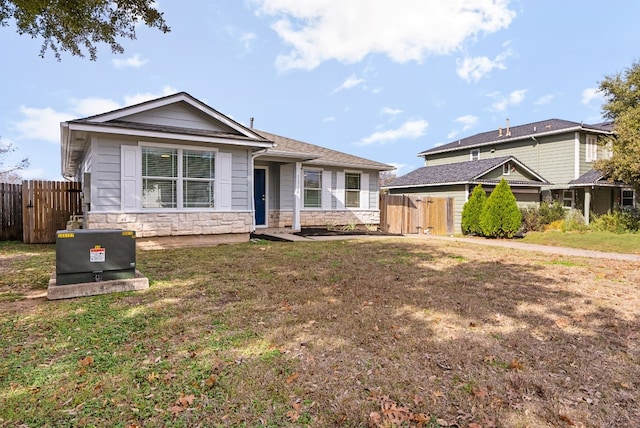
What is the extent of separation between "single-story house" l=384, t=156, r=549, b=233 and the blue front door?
9611mm

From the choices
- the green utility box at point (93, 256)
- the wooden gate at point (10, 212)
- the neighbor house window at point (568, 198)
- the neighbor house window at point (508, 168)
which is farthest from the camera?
the neighbor house window at point (568, 198)

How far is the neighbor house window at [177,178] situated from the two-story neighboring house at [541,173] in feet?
40.4

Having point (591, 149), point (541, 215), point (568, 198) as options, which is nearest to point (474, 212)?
point (541, 215)

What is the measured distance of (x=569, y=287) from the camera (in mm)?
Result: 5707

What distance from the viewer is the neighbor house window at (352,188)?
15.8 meters

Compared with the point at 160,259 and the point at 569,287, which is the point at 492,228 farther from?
the point at 160,259

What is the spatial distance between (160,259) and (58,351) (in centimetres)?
478

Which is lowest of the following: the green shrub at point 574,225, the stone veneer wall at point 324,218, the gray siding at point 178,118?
the green shrub at point 574,225

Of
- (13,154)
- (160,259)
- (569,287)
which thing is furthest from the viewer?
(13,154)

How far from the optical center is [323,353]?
3125 mm

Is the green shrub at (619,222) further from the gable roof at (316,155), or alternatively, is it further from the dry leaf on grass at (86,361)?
the dry leaf on grass at (86,361)

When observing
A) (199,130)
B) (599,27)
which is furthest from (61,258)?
(599,27)

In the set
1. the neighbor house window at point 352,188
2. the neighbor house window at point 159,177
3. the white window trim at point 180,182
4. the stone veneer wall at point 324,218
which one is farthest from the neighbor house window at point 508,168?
the neighbor house window at point 159,177

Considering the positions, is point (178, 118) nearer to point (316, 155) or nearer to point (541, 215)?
point (316, 155)
